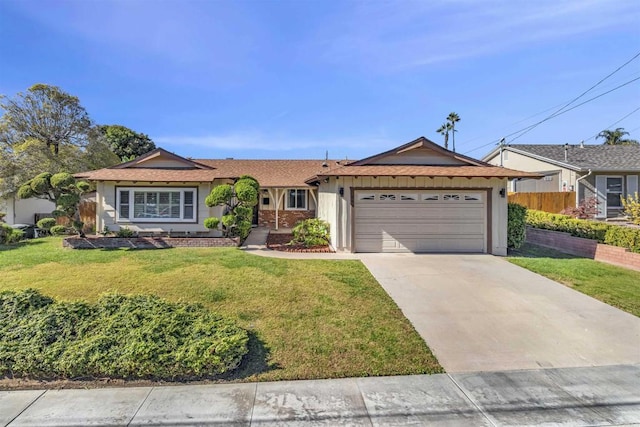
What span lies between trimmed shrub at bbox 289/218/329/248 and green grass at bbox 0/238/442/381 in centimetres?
281

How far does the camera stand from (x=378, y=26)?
1097cm

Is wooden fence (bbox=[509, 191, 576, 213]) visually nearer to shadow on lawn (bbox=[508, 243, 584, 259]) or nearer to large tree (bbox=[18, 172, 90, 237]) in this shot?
shadow on lawn (bbox=[508, 243, 584, 259])

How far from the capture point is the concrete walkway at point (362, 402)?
331 cm

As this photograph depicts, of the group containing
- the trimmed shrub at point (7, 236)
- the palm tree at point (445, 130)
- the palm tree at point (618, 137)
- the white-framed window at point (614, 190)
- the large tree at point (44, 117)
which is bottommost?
the trimmed shrub at point (7, 236)

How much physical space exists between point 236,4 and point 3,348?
9.54 meters

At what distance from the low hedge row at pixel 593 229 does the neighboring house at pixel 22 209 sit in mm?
27513

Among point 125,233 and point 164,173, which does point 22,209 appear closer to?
point 125,233

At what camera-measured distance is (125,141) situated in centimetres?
3903

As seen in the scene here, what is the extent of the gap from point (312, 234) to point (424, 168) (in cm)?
495

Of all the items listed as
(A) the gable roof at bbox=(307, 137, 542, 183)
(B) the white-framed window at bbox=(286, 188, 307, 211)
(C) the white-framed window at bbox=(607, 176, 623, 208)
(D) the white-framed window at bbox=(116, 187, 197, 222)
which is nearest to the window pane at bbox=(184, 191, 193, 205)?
(D) the white-framed window at bbox=(116, 187, 197, 222)

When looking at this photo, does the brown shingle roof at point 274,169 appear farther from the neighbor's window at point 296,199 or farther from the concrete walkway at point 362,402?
the concrete walkway at point 362,402

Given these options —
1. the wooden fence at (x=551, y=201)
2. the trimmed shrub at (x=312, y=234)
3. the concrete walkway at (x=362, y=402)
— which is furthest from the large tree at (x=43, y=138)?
the wooden fence at (x=551, y=201)

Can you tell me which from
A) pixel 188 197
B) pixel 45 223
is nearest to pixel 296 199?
pixel 188 197

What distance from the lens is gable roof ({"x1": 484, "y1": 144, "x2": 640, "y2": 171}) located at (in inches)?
690
